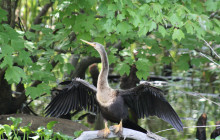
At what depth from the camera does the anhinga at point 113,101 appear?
14.4 feet

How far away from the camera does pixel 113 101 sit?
441 centimetres

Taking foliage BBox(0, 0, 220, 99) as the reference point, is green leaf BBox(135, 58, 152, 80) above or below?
below

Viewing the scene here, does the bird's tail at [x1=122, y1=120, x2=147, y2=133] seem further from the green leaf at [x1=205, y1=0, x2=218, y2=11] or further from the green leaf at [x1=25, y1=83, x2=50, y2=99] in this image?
the green leaf at [x1=205, y1=0, x2=218, y2=11]

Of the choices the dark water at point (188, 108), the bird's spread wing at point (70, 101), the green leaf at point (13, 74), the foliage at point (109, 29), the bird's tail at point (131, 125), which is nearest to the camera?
the green leaf at point (13, 74)

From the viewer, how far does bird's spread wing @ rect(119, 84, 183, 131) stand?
14.8 feet

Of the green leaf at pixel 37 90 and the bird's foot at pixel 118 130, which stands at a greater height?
the green leaf at pixel 37 90

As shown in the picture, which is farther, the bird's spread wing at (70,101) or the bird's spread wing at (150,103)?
the bird's spread wing at (70,101)

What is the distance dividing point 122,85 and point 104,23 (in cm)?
315

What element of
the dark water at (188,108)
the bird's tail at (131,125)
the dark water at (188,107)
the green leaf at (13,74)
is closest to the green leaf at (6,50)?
the green leaf at (13,74)

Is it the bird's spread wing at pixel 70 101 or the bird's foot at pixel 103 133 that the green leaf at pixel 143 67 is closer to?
the bird's spread wing at pixel 70 101

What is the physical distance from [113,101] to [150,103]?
60 cm

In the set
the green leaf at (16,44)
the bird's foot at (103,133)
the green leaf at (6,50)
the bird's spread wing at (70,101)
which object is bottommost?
the bird's foot at (103,133)

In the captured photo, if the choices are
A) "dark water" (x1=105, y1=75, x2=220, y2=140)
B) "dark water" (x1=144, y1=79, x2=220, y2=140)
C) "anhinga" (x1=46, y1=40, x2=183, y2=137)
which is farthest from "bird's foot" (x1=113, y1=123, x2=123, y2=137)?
"dark water" (x1=144, y1=79, x2=220, y2=140)

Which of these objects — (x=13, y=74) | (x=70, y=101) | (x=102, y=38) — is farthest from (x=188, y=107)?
(x=13, y=74)
